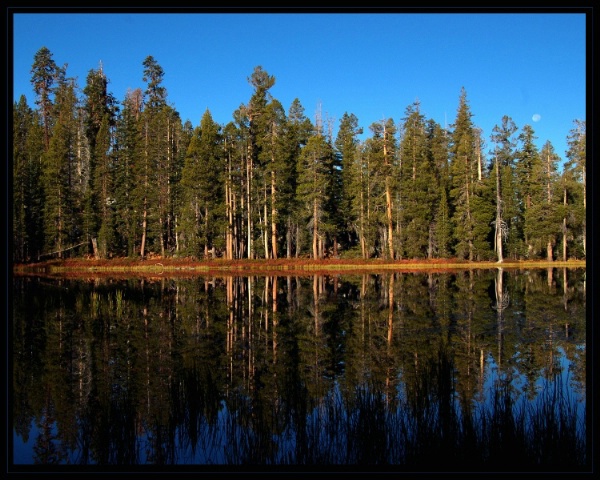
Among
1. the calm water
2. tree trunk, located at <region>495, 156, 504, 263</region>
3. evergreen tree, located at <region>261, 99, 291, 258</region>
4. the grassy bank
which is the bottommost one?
the calm water

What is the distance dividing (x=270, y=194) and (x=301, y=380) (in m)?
48.8

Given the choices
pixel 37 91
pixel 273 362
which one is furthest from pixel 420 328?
pixel 37 91

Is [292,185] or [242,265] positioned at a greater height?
[292,185]

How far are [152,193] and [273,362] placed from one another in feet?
155

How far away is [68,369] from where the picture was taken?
41.4 ft

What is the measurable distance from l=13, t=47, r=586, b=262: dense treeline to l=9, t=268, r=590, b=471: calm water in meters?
30.0

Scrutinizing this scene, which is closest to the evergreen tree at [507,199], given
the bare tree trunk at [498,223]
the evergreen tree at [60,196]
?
the bare tree trunk at [498,223]

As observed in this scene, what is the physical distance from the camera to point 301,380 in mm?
11266

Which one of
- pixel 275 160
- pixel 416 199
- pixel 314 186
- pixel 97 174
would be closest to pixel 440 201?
pixel 416 199

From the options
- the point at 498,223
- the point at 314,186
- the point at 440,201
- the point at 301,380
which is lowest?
the point at 301,380

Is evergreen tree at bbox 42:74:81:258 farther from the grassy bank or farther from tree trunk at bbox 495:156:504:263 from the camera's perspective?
tree trunk at bbox 495:156:504:263

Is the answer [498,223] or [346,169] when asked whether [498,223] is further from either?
[346,169]

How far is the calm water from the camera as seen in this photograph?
6906 mm

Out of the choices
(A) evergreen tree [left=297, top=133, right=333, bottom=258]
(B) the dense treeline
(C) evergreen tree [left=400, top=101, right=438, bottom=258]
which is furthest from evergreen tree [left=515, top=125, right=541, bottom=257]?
(A) evergreen tree [left=297, top=133, right=333, bottom=258]
